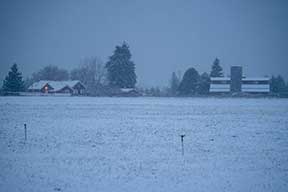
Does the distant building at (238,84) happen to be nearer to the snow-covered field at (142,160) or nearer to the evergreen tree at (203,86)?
the evergreen tree at (203,86)

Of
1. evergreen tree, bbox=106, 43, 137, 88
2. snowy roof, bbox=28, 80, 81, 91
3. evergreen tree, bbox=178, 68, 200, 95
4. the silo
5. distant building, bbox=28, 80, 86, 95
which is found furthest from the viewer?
snowy roof, bbox=28, 80, 81, 91

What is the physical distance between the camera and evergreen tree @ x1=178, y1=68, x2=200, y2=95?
103 m

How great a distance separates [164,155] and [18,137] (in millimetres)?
8979

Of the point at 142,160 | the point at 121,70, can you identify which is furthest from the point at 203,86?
the point at 142,160

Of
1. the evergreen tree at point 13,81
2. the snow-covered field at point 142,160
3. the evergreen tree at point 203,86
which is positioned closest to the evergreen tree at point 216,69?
the evergreen tree at point 203,86

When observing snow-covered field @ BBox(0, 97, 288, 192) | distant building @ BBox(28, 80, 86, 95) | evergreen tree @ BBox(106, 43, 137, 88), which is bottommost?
snow-covered field @ BBox(0, 97, 288, 192)

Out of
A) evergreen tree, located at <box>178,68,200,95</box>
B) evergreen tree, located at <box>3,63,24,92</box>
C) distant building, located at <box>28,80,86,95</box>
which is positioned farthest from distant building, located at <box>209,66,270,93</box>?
evergreen tree, located at <box>3,63,24,92</box>

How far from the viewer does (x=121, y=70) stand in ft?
355

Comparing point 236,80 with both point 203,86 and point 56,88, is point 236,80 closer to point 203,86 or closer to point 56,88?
point 203,86

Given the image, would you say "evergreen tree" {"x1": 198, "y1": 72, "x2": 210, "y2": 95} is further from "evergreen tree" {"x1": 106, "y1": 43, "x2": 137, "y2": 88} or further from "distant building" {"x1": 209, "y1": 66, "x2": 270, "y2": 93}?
"evergreen tree" {"x1": 106, "y1": 43, "x2": 137, "y2": 88}

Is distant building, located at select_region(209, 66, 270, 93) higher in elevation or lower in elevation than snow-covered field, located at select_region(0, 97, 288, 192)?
higher

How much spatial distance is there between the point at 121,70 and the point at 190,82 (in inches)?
852

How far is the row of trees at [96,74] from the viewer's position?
9806 centimetres

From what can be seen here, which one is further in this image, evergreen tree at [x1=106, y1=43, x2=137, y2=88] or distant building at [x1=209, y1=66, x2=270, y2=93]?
evergreen tree at [x1=106, y1=43, x2=137, y2=88]
